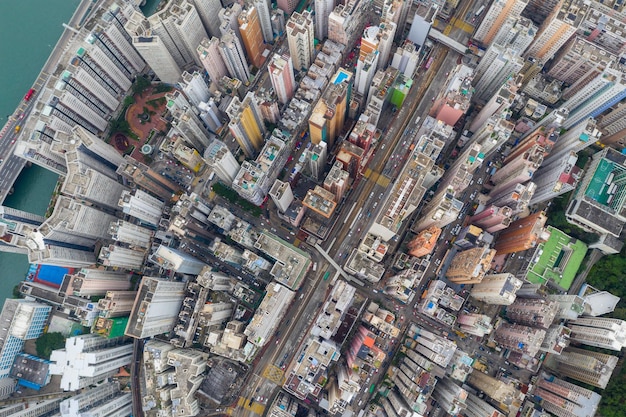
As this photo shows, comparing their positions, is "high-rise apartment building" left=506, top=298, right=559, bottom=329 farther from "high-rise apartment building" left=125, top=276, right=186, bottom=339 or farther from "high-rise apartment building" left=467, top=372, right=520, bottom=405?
"high-rise apartment building" left=125, top=276, right=186, bottom=339

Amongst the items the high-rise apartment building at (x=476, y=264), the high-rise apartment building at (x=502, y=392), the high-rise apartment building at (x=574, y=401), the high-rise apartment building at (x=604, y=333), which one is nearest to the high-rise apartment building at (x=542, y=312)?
the high-rise apartment building at (x=604, y=333)

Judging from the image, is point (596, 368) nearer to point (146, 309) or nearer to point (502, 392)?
→ point (502, 392)

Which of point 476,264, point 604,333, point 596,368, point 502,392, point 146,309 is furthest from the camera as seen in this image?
point 596,368

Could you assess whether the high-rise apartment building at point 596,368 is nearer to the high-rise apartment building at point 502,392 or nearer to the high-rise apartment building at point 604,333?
the high-rise apartment building at point 604,333

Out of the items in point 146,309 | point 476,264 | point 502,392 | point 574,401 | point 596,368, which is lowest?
point 146,309

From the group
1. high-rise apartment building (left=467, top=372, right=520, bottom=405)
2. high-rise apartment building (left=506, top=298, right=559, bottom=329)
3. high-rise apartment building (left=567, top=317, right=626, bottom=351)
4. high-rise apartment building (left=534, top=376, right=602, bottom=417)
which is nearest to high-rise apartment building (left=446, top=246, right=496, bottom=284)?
high-rise apartment building (left=506, top=298, right=559, bottom=329)

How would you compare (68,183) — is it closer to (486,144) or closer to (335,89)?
(335,89)

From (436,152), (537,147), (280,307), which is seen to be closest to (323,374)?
(280,307)

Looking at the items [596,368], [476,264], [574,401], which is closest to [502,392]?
[574,401]
